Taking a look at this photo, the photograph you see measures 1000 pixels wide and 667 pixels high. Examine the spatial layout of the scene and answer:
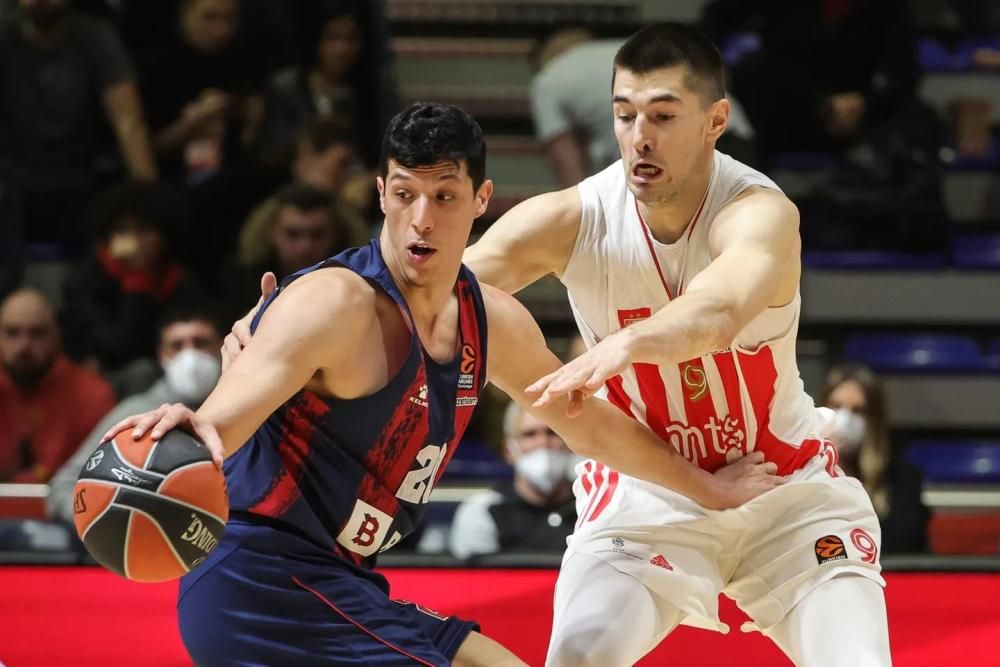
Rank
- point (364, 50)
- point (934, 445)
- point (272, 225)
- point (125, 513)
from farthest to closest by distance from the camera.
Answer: point (364, 50) < point (934, 445) < point (272, 225) < point (125, 513)

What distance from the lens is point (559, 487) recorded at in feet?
19.5

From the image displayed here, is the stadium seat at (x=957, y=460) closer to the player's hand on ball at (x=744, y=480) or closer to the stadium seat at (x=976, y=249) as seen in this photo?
the stadium seat at (x=976, y=249)

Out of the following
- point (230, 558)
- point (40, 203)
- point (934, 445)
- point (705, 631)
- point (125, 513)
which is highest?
point (125, 513)

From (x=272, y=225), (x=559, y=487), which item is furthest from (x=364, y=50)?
(x=559, y=487)

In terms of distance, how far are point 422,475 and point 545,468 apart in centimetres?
273

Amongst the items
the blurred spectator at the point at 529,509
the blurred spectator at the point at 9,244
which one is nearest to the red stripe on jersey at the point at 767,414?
the blurred spectator at the point at 529,509

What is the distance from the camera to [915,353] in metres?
8.00

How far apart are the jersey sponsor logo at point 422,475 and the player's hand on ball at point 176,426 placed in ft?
1.88

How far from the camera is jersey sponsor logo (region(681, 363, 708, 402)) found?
376 cm

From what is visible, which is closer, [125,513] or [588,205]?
[125,513]

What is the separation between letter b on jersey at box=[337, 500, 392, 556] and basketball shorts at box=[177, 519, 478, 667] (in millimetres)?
67

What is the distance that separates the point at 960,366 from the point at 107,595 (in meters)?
4.81

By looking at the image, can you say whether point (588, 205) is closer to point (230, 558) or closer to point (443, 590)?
point (230, 558)

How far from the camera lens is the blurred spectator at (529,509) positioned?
5.81 meters
